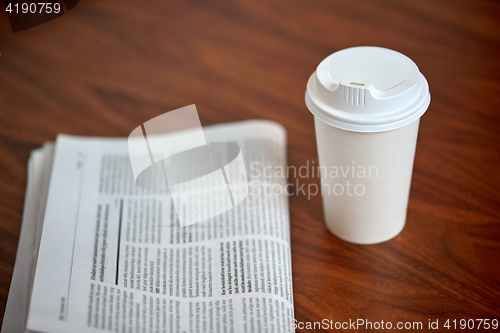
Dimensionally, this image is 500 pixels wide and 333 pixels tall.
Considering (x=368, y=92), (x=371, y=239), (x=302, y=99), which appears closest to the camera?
(x=368, y=92)

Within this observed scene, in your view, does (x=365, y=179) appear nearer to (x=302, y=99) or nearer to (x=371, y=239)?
(x=371, y=239)

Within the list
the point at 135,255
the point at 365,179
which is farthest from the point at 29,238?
the point at 365,179

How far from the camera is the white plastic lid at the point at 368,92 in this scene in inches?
16.4

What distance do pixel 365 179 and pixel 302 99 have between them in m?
0.27

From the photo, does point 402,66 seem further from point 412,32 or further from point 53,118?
point 53,118

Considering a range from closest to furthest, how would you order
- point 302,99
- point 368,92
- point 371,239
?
point 368,92 < point 371,239 < point 302,99

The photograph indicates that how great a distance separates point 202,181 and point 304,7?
448 mm

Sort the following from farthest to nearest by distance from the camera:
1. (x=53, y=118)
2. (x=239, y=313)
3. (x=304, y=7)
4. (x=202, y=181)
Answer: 1. (x=304, y=7)
2. (x=53, y=118)
3. (x=202, y=181)
4. (x=239, y=313)

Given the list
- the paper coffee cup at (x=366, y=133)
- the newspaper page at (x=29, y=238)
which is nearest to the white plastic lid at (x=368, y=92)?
the paper coffee cup at (x=366, y=133)

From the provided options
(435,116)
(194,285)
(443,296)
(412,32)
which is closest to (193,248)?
(194,285)

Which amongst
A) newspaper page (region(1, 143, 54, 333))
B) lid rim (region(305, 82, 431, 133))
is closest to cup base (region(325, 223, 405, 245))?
lid rim (region(305, 82, 431, 133))

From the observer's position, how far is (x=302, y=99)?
0.72 m

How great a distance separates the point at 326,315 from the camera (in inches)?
17.9

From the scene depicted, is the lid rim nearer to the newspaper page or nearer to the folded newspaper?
the folded newspaper
